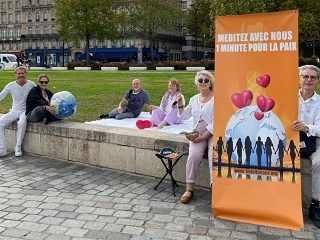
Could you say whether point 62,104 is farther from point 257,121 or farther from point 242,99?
point 257,121

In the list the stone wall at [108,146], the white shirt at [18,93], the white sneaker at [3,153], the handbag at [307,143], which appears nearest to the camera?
the handbag at [307,143]

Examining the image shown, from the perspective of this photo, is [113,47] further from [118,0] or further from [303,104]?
[303,104]

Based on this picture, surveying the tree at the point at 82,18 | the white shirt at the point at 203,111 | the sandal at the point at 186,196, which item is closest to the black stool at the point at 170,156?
the sandal at the point at 186,196

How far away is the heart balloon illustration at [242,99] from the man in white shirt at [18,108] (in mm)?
4831

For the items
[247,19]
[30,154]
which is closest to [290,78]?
[247,19]

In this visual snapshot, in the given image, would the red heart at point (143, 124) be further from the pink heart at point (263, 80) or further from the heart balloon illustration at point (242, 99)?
the pink heart at point (263, 80)

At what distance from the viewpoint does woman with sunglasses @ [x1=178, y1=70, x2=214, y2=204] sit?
5.77 m

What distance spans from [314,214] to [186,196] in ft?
5.12

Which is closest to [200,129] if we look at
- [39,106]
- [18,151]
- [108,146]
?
[108,146]

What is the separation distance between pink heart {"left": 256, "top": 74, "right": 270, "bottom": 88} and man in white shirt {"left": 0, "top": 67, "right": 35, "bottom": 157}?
201 inches

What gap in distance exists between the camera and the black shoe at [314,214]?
4.92m

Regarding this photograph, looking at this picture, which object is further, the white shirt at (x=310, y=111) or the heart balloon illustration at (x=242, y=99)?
the white shirt at (x=310, y=111)

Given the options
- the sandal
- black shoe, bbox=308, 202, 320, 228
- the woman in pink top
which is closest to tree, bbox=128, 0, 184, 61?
the woman in pink top

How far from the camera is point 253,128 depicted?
16.4ft
